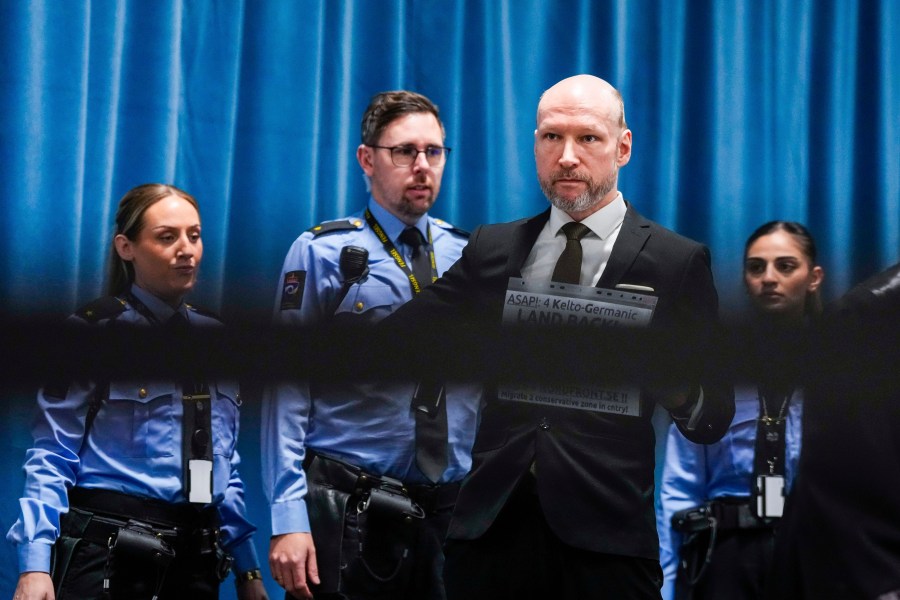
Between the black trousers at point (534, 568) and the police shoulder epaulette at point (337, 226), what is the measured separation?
1019 millimetres

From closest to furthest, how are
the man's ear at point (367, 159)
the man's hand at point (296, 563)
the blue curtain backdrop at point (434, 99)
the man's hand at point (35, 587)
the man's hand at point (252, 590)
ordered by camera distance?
the man's hand at point (35, 587) < the man's hand at point (296, 563) < the man's hand at point (252, 590) < the man's ear at point (367, 159) < the blue curtain backdrop at point (434, 99)

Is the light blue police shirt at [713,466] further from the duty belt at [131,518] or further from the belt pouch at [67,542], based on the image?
the belt pouch at [67,542]

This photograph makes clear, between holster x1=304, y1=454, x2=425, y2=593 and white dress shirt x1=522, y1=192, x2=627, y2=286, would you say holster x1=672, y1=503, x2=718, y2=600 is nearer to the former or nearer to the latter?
holster x1=304, y1=454, x2=425, y2=593

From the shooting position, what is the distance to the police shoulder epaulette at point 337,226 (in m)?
2.38

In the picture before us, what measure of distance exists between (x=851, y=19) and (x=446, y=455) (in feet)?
7.33

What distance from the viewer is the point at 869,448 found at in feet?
3.68

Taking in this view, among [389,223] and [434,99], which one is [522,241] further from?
[434,99]

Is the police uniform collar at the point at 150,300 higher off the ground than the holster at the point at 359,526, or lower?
higher

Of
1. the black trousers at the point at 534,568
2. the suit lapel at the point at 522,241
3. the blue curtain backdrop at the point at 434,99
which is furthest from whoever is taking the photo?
the blue curtain backdrop at the point at 434,99

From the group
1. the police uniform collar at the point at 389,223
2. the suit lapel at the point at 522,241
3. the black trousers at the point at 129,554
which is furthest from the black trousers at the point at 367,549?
the suit lapel at the point at 522,241

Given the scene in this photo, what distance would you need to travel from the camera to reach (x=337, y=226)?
94.9 inches

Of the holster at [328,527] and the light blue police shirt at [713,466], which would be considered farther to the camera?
the light blue police shirt at [713,466]

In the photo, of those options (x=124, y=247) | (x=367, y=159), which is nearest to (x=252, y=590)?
(x=124, y=247)

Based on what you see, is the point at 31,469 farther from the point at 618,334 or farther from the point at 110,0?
the point at 618,334
